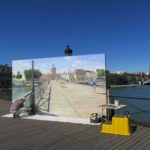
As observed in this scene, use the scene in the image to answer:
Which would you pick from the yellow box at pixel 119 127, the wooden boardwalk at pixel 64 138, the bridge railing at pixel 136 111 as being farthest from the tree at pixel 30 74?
the yellow box at pixel 119 127

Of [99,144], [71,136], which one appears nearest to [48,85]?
[71,136]

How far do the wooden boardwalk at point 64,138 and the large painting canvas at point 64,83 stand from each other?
→ 983 millimetres

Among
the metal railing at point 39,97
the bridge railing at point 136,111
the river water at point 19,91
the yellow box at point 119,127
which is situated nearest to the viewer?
the yellow box at point 119,127

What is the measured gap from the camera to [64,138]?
5305mm

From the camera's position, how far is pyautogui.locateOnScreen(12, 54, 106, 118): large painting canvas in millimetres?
7301

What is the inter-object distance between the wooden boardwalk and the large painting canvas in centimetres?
98

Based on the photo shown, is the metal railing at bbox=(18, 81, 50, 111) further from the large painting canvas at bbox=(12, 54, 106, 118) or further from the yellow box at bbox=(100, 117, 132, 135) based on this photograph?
the yellow box at bbox=(100, 117, 132, 135)

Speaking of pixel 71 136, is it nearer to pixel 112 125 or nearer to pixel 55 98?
pixel 112 125

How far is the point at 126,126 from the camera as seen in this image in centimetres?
554

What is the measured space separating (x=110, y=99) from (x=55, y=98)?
1.84 m

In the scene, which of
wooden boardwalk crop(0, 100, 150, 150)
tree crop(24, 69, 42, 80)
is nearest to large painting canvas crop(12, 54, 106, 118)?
→ tree crop(24, 69, 42, 80)

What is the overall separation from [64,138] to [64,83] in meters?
2.83

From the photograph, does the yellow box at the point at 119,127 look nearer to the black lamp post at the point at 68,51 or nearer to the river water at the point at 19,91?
the black lamp post at the point at 68,51

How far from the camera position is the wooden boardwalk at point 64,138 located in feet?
15.3
